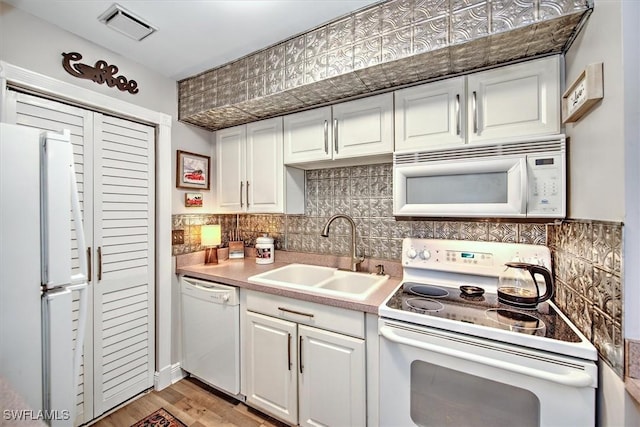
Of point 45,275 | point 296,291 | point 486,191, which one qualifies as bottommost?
point 296,291

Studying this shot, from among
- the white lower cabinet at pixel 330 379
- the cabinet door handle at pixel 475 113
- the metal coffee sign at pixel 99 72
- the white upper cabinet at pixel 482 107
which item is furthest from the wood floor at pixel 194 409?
the metal coffee sign at pixel 99 72

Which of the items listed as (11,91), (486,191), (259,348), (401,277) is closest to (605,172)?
(486,191)

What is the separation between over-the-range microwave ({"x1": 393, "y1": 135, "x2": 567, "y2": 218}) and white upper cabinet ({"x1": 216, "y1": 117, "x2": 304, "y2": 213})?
893mm

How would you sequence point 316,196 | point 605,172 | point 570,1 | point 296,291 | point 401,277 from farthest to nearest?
point 316,196, point 401,277, point 296,291, point 570,1, point 605,172

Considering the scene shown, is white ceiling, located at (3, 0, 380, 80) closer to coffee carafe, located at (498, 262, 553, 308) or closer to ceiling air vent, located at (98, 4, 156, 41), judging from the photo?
ceiling air vent, located at (98, 4, 156, 41)

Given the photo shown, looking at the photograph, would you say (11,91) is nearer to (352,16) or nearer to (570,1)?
(352,16)

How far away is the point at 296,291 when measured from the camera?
1498 millimetres

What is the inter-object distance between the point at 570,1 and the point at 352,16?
90 cm

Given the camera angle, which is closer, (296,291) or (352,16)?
(352,16)

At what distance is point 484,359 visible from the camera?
1.00 meters

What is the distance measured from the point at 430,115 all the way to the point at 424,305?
998 mm

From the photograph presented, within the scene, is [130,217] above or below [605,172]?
below

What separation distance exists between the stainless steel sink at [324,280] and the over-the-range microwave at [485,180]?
55 centimetres

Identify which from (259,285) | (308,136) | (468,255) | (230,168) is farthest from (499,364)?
(230,168)
